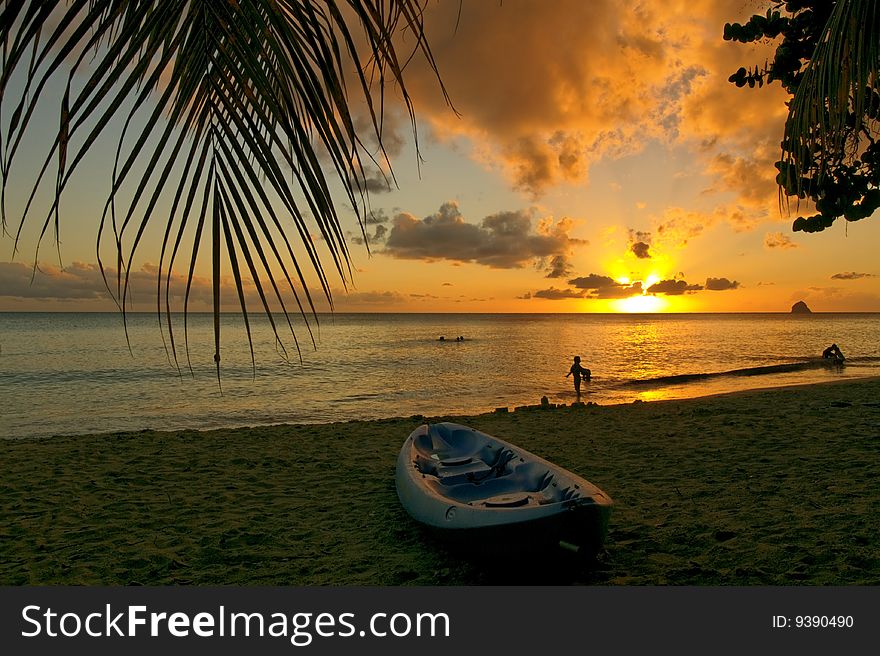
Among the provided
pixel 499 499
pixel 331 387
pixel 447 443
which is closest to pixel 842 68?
pixel 499 499

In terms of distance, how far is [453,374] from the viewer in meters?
27.3

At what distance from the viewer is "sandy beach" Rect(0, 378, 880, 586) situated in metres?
4.16

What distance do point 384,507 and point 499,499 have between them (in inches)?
82.9

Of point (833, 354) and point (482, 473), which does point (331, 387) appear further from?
point (833, 354)

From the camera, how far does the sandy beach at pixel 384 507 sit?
4.16 m

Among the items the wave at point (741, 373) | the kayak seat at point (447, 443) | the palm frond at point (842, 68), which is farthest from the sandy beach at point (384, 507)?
the wave at point (741, 373)

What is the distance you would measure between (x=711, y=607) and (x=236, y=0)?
371cm

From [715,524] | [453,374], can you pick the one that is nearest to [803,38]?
[715,524]

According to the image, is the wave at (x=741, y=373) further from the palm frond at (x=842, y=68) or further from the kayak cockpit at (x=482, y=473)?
the palm frond at (x=842, y=68)

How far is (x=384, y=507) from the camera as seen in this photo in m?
5.90

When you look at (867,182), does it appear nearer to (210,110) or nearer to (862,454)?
(862,454)

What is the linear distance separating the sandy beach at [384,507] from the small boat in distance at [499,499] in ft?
0.83

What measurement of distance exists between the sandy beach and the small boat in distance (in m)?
0.25

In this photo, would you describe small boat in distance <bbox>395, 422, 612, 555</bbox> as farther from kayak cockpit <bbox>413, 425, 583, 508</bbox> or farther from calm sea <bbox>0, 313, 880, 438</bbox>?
calm sea <bbox>0, 313, 880, 438</bbox>
